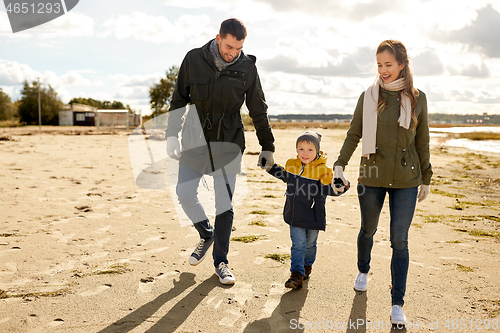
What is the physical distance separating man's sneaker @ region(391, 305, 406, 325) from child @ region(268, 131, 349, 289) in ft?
2.64

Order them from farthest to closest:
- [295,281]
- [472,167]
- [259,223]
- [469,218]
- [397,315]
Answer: [472,167], [469,218], [259,223], [295,281], [397,315]

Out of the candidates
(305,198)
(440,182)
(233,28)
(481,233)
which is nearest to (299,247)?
(305,198)

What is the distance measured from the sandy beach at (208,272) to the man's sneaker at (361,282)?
6cm

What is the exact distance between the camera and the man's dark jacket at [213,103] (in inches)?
135

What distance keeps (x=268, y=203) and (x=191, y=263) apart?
316 centimetres

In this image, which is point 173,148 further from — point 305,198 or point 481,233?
point 481,233

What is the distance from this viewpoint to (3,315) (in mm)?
2748

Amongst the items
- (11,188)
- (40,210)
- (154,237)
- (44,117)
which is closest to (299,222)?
(154,237)

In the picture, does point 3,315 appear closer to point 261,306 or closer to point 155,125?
point 261,306

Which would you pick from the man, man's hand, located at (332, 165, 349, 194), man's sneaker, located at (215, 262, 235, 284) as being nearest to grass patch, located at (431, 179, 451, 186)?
man's hand, located at (332, 165, 349, 194)

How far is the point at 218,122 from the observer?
347 centimetres

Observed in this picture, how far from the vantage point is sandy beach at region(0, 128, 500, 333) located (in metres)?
2.85

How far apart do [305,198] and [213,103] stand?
118 cm

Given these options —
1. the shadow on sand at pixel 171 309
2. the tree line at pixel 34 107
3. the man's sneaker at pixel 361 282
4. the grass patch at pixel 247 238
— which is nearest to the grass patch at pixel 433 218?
the grass patch at pixel 247 238
